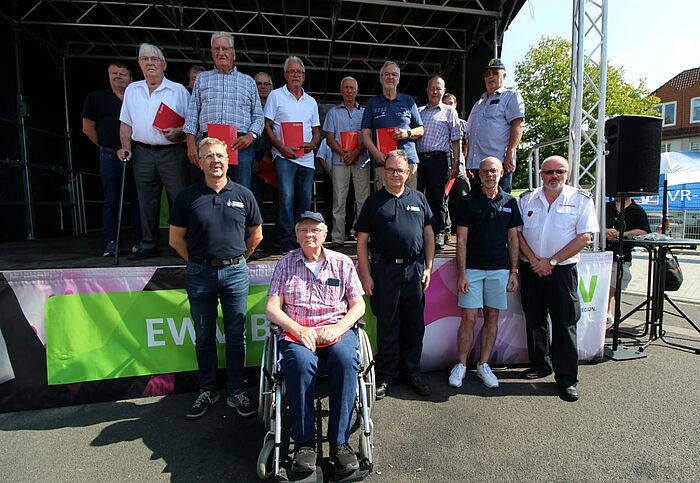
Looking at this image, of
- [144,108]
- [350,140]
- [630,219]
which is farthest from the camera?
[630,219]

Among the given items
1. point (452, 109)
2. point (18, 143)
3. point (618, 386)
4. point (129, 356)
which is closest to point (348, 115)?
point (452, 109)

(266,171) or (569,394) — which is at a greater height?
(266,171)

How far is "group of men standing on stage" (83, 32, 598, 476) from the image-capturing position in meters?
2.47

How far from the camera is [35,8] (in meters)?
5.56

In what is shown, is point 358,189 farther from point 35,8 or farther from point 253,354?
point 35,8

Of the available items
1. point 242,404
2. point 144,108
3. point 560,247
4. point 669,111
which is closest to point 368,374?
point 242,404

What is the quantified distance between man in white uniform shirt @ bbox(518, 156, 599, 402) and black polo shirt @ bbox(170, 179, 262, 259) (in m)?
2.15

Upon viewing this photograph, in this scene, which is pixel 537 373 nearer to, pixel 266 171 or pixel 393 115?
pixel 393 115

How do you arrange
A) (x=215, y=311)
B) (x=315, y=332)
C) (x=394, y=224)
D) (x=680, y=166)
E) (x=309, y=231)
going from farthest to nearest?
(x=680, y=166) < (x=394, y=224) < (x=215, y=311) < (x=309, y=231) < (x=315, y=332)

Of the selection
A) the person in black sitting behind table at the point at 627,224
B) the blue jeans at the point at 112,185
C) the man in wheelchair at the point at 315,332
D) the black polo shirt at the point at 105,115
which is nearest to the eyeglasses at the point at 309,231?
the man in wheelchair at the point at 315,332

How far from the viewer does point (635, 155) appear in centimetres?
359

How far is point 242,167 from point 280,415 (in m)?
2.09

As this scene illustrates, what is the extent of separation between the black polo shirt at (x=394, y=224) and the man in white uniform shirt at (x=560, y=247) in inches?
36.7

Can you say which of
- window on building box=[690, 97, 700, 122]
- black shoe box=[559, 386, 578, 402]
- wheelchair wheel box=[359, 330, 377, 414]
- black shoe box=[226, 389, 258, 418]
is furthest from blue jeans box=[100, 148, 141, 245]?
window on building box=[690, 97, 700, 122]
